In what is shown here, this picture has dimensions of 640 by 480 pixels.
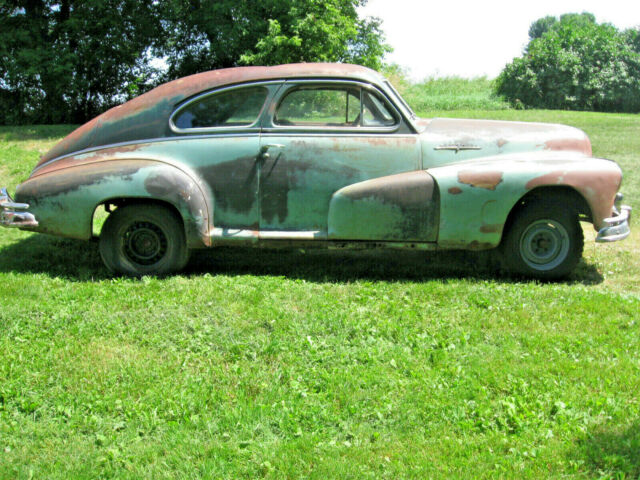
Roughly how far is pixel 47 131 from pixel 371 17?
9548 mm

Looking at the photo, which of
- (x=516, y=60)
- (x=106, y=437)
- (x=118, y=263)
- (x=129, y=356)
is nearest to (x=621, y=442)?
(x=106, y=437)

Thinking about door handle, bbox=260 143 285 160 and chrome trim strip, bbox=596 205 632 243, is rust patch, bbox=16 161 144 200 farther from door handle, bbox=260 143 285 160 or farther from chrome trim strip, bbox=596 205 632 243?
chrome trim strip, bbox=596 205 632 243

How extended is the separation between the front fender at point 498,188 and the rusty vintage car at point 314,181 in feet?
0.04

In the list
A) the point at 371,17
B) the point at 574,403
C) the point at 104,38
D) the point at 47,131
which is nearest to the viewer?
the point at 574,403

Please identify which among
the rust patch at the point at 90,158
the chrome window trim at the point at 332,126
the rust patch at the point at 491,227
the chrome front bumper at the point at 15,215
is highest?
the chrome window trim at the point at 332,126

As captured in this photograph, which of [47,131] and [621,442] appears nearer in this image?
[621,442]

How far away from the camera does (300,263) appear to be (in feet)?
21.2

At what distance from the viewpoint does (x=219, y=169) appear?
5.75m

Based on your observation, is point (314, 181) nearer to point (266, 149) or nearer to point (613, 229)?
point (266, 149)

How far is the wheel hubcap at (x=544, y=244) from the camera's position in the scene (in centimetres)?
575

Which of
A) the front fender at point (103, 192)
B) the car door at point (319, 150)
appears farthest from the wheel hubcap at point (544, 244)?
the front fender at point (103, 192)

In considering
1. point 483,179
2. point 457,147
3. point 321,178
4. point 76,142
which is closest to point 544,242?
point 483,179

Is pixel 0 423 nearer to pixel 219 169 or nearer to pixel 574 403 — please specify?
pixel 219 169

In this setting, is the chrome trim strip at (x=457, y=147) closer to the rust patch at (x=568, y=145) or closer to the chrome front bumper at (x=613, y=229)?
the rust patch at (x=568, y=145)
